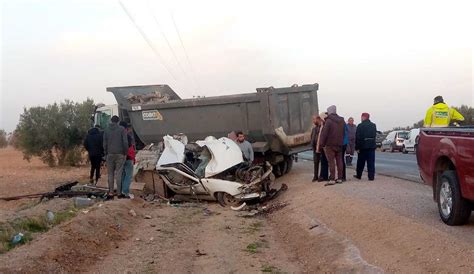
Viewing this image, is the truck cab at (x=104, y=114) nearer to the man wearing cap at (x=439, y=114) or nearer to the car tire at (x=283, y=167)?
the car tire at (x=283, y=167)

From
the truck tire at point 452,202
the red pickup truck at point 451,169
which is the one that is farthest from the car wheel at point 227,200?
the truck tire at point 452,202

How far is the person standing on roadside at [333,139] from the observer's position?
533 inches

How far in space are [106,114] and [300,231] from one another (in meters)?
12.7

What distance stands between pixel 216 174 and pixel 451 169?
22.1 feet

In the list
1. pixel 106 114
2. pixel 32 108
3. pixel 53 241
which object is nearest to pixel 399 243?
pixel 53 241

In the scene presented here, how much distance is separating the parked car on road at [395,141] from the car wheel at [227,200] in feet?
87.0

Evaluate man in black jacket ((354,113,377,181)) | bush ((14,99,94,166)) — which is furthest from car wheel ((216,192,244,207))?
bush ((14,99,94,166))

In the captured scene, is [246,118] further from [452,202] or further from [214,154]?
[452,202]

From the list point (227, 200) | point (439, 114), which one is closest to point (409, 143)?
point (227, 200)

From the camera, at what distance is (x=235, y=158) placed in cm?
1412

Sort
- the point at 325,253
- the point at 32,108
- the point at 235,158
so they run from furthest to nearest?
1. the point at 32,108
2. the point at 235,158
3. the point at 325,253

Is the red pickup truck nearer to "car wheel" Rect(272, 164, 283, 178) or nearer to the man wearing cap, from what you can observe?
the man wearing cap

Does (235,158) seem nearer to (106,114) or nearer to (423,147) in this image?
(423,147)

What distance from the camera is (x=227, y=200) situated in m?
13.7
